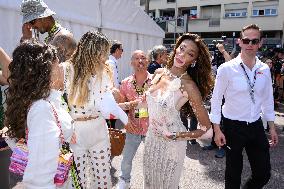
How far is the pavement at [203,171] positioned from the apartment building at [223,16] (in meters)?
26.3

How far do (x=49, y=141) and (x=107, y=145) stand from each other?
1.31m

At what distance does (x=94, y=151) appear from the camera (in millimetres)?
2926

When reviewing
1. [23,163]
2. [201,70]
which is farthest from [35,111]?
[201,70]

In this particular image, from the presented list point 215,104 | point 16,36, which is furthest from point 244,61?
point 16,36

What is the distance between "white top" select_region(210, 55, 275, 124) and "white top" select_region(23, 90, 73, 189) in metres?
2.06

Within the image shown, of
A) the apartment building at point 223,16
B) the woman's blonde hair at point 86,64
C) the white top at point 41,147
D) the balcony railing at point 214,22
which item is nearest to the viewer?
the white top at point 41,147

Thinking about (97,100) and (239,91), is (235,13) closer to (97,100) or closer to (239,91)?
(239,91)

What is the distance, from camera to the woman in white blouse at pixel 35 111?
168 cm

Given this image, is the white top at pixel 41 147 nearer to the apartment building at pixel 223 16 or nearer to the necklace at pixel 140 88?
the necklace at pixel 140 88

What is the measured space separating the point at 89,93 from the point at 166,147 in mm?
787

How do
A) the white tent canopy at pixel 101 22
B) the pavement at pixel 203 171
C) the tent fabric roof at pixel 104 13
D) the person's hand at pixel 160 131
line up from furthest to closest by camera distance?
1. the tent fabric roof at pixel 104 13
2. the white tent canopy at pixel 101 22
3. the pavement at pixel 203 171
4. the person's hand at pixel 160 131

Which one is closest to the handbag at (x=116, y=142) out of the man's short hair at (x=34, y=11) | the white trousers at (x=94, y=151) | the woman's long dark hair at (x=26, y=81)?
the white trousers at (x=94, y=151)

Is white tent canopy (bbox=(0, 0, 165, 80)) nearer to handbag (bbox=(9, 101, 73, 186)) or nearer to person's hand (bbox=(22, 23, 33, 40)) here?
person's hand (bbox=(22, 23, 33, 40))

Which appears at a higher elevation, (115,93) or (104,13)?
(104,13)
